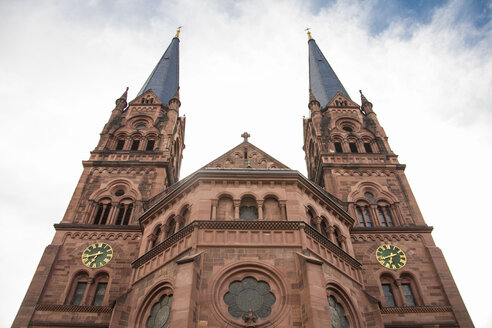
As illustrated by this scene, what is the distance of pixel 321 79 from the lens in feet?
136

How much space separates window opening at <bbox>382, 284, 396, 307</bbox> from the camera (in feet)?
66.5

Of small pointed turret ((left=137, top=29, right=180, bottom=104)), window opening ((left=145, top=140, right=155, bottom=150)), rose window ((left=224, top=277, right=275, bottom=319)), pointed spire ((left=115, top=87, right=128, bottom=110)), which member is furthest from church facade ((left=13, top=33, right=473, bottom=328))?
small pointed turret ((left=137, top=29, right=180, bottom=104))

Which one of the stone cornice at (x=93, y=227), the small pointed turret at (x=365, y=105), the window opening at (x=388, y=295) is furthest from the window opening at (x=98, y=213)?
the small pointed turret at (x=365, y=105)

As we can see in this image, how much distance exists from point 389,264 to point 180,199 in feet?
37.5

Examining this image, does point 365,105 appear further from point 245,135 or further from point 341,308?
point 341,308

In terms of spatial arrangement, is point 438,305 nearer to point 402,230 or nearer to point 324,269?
point 402,230

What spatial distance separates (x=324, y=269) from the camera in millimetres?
15383

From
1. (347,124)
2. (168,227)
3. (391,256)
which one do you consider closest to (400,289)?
(391,256)

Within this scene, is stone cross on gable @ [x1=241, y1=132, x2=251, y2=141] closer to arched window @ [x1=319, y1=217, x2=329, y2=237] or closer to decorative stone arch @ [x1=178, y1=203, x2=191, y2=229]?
decorative stone arch @ [x1=178, y1=203, x2=191, y2=229]

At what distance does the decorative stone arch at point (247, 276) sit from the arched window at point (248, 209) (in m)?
2.62

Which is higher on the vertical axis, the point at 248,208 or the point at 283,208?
the point at 248,208

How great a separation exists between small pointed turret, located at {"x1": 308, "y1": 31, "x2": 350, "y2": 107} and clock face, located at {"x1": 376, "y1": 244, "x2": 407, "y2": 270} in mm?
17072

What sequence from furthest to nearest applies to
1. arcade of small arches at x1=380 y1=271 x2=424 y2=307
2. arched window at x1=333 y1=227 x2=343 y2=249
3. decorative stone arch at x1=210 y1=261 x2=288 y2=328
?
arcade of small arches at x1=380 y1=271 x2=424 y2=307, arched window at x1=333 y1=227 x2=343 y2=249, decorative stone arch at x1=210 y1=261 x2=288 y2=328

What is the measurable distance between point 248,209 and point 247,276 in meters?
3.45
